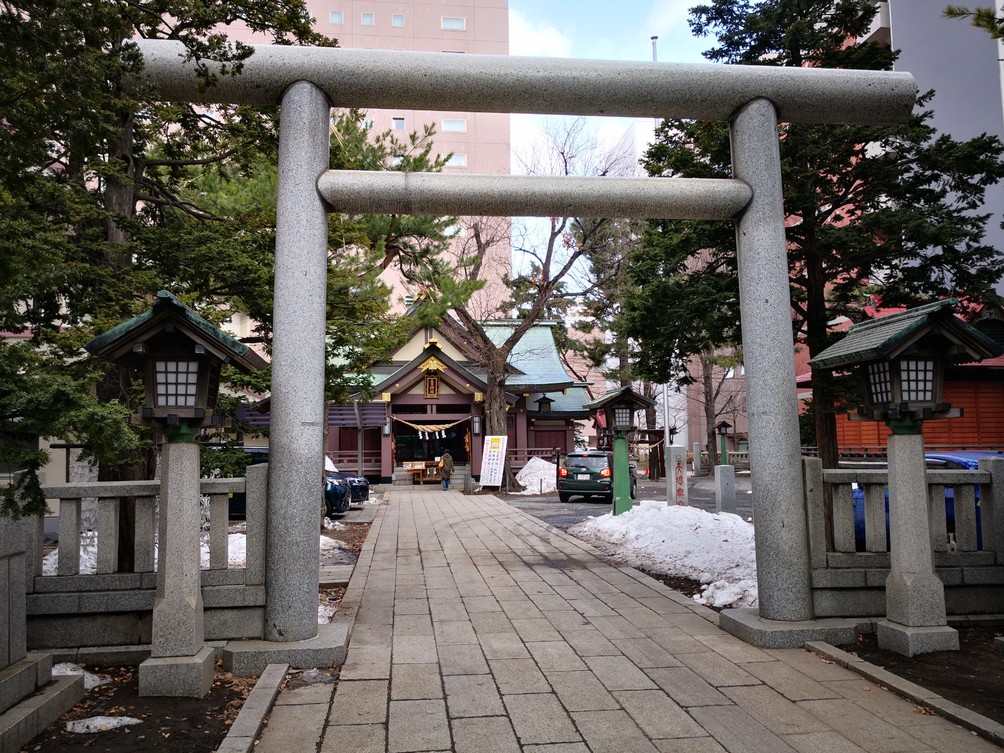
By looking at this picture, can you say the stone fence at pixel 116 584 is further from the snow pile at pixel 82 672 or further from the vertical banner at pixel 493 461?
the vertical banner at pixel 493 461

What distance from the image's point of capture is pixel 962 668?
5.13 meters

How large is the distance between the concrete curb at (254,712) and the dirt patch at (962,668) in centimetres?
439

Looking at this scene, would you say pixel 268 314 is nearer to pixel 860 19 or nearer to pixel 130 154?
pixel 130 154

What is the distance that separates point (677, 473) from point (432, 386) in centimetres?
1478

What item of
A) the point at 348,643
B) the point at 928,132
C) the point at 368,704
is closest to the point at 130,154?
the point at 348,643

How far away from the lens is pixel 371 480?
29.0 metres

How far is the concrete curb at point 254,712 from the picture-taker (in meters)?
3.90

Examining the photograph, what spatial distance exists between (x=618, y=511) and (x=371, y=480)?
16.0 meters

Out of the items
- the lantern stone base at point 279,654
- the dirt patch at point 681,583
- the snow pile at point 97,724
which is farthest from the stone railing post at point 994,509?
the snow pile at point 97,724

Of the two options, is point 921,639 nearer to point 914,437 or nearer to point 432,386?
point 914,437

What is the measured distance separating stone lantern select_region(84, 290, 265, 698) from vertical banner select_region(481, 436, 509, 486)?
20.4m

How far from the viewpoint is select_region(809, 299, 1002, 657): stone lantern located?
18.1 feet

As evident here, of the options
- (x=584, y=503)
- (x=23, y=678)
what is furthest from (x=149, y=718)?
(x=584, y=503)

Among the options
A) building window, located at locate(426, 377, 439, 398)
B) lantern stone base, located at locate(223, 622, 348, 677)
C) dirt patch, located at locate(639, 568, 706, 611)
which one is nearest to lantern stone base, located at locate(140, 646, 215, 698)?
lantern stone base, located at locate(223, 622, 348, 677)
